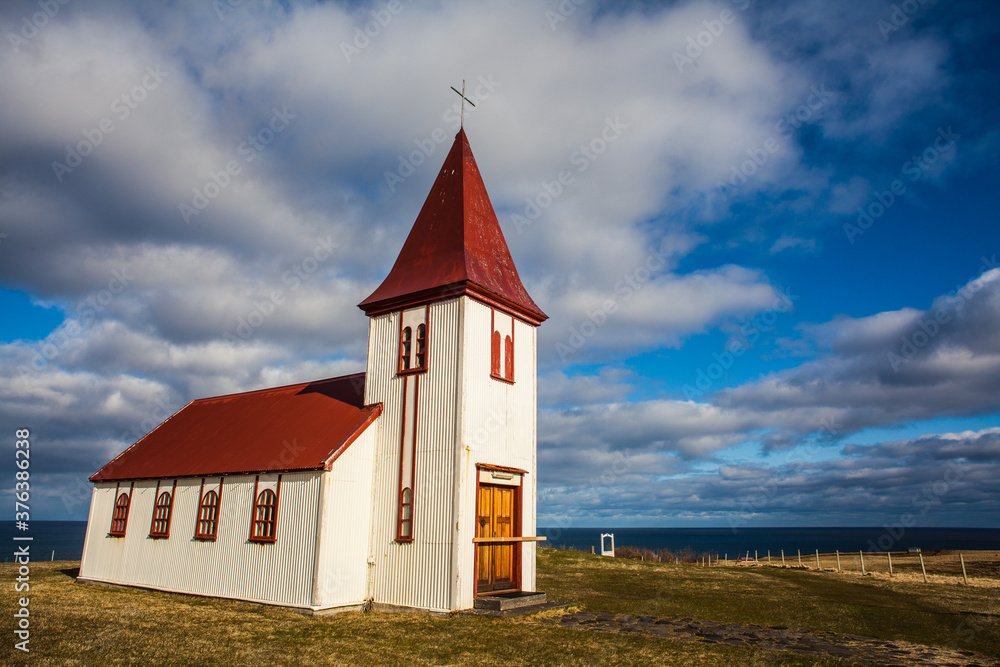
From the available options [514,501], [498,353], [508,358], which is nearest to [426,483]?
[514,501]

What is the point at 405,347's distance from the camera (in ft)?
60.4

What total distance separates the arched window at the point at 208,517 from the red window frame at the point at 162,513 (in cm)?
180

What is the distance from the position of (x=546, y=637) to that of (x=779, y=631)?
5.46m

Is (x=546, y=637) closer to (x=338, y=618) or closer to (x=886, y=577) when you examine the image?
(x=338, y=618)

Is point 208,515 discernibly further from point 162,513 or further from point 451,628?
point 451,628

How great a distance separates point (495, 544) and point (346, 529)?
3.96 metres

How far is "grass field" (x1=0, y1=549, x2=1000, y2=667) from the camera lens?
11289 mm

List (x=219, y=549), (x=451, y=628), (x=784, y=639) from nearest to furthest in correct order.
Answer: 1. (x=784, y=639)
2. (x=451, y=628)
3. (x=219, y=549)

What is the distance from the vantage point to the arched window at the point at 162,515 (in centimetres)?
2080

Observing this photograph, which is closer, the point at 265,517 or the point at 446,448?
the point at 446,448

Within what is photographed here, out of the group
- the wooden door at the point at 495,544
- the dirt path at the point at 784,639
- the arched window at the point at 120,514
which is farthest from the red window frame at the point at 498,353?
the arched window at the point at 120,514

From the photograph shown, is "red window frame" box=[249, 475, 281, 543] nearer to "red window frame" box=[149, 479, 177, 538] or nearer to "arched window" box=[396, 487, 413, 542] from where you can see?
"arched window" box=[396, 487, 413, 542]

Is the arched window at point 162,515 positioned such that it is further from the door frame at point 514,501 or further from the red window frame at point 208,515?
the door frame at point 514,501

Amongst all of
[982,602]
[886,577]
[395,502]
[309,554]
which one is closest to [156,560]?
[309,554]
